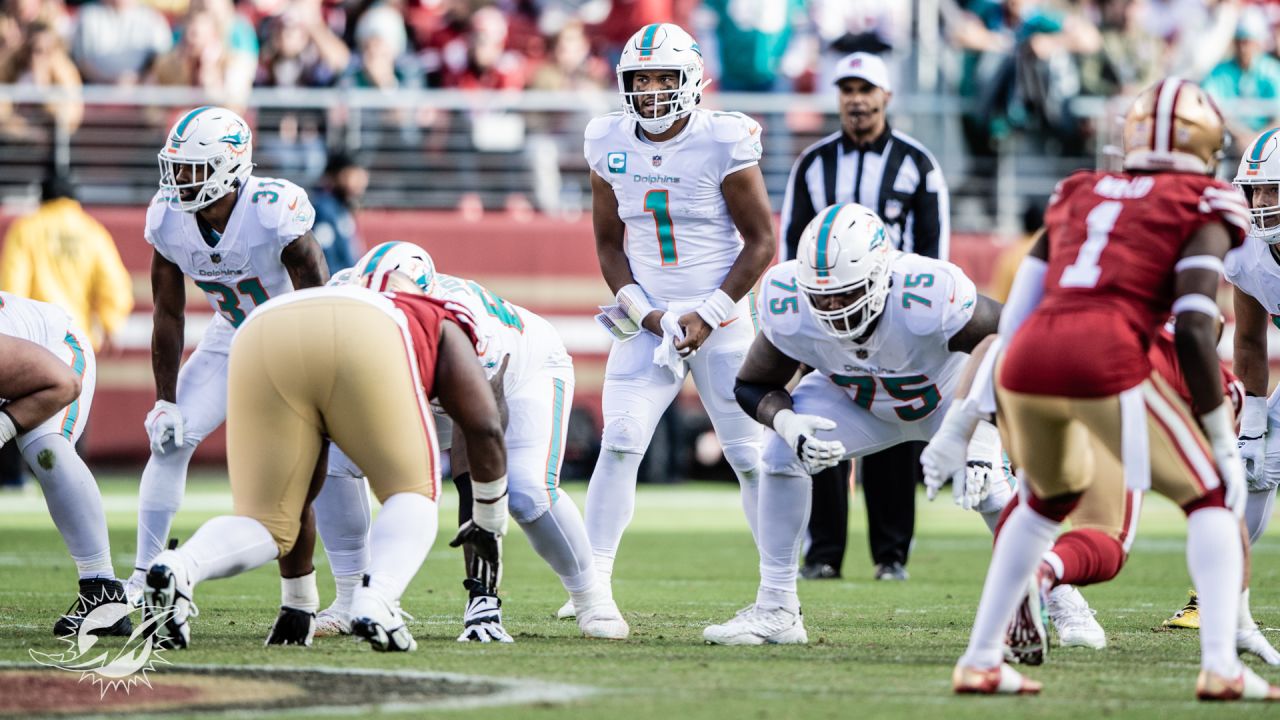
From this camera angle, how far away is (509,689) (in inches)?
187

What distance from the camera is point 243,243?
6.75 metres

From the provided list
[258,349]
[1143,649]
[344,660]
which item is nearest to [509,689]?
[344,660]

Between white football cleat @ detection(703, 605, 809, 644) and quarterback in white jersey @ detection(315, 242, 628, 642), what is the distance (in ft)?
1.16

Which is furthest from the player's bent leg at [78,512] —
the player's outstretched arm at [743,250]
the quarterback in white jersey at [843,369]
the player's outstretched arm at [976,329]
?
the player's outstretched arm at [976,329]

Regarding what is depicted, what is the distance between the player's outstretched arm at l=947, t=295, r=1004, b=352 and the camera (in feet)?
19.7

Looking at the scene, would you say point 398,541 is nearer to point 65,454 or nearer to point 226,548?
point 226,548

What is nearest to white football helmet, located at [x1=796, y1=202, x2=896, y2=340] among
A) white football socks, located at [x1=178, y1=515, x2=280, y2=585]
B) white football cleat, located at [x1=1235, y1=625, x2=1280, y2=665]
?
white football cleat, located at [x1=1235, y1=625, x2=1280, y2=665]

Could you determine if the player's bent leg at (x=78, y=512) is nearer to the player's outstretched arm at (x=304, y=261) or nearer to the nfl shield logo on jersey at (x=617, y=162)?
the player's outstretched arm at (x=304, y=261)

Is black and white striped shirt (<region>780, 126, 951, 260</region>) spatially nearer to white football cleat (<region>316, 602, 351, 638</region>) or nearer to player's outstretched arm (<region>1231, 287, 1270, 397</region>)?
player's outstretched arm (<region>1231, 287, 1270, 397</region>)

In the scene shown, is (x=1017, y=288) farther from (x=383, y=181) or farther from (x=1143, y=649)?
(x=383, y=181)

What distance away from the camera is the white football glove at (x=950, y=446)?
5031 mm

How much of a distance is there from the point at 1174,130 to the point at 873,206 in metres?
3.96

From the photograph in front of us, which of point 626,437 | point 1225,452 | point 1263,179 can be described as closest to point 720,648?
point 626,437

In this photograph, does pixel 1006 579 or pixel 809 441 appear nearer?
pixel 1006 579
